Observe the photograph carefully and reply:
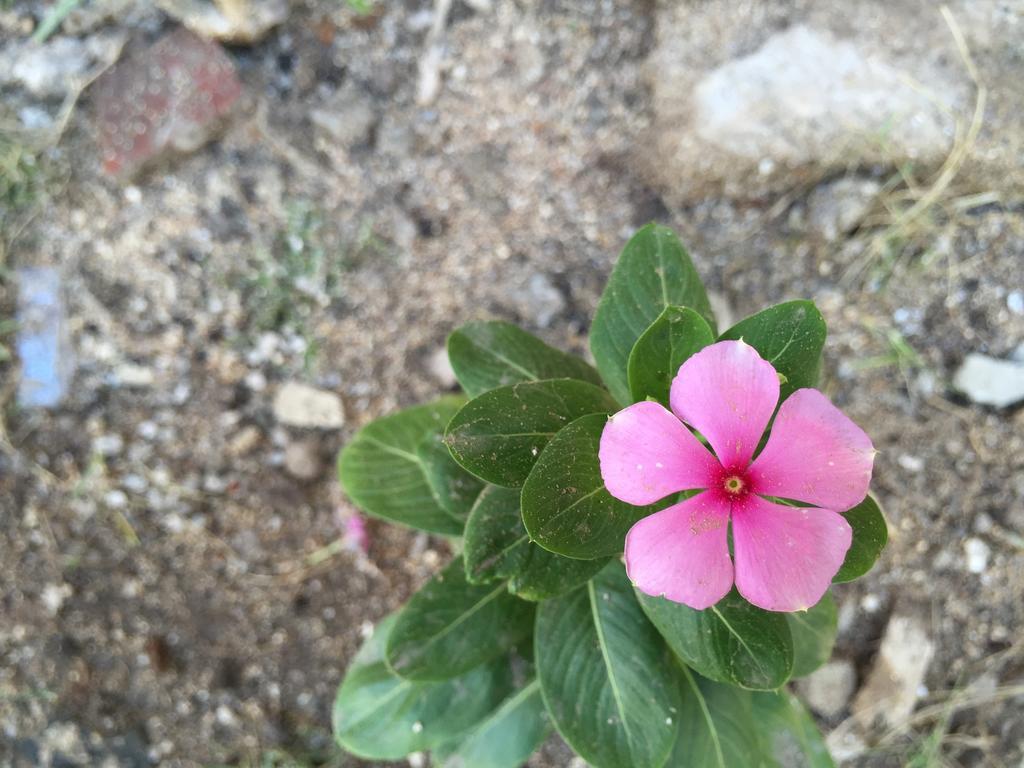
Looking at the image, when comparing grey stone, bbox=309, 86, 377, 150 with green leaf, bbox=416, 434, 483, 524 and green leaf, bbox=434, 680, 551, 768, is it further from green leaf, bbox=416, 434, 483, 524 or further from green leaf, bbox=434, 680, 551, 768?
green leaf, bbox=434, 680, 551, 768

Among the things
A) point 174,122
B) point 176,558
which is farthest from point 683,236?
point 176,558

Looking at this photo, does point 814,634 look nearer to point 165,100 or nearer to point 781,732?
point 781,732

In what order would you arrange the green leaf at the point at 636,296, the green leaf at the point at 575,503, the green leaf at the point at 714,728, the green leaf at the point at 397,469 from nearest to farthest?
the green leaf at the point at 575,503 < the green leaf at the point at 636,296 < the green leaf at the point at 714,728 < the green leaf at the point at 397,469

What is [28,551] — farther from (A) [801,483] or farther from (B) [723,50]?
(B) [723,50]

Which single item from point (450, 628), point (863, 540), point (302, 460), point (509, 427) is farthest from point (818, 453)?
point (302, 460)

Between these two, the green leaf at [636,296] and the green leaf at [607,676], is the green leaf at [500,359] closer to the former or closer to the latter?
the green leaf at [636,296]

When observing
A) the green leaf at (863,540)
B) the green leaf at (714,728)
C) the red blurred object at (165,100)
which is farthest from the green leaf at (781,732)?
the red blurred object at (165,100)

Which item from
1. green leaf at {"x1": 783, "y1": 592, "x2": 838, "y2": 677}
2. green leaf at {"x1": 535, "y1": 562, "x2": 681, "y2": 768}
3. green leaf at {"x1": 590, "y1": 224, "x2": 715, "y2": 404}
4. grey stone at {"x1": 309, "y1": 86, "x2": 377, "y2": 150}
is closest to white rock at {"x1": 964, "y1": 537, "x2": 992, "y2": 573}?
green leaf at {"x1": 783, "y1": 592, "x2": 838, "y2": 677}
